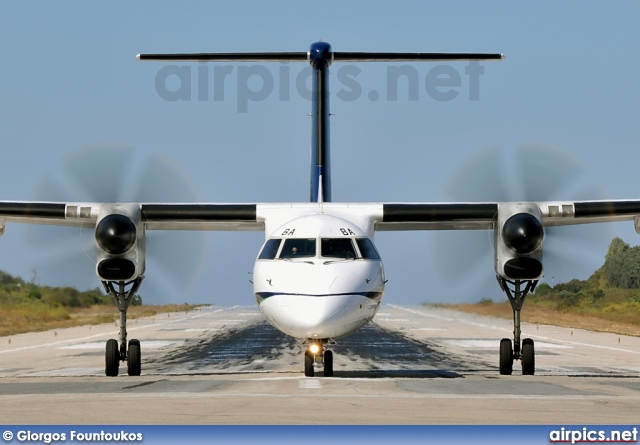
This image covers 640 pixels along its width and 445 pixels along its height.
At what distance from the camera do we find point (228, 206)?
2494cm

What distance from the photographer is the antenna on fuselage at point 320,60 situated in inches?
1066

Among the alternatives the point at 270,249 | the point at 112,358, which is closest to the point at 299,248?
the point at 270,249

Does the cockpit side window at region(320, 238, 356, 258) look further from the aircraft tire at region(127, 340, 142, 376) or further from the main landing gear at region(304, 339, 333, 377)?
the aircraft tire at region(127, 340, 142, 376)

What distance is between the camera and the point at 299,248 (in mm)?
21203

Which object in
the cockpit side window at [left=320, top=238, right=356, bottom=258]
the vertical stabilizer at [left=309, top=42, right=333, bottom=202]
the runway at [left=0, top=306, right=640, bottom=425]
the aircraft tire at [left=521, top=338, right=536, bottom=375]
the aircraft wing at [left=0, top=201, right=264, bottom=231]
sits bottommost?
the runway at [left=0, top=306, right=640, bottom=425]

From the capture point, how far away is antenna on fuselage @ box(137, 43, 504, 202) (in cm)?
2708

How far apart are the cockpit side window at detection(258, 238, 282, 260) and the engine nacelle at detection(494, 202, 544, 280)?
506cm

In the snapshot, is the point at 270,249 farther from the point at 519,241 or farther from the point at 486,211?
the point at 486,211

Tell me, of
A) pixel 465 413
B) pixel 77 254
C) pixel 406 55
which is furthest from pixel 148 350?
pixel 465 413

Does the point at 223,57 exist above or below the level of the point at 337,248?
above

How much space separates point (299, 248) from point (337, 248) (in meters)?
0.74

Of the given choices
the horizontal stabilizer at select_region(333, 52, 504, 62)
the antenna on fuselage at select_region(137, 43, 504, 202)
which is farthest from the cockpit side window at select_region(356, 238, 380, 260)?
the horizontal stabilizer at select_region(333, 52, 504, 62)

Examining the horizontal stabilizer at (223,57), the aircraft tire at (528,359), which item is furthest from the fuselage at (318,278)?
the horizontal stabilizer at (223,57)

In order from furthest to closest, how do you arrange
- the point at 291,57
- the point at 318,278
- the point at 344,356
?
the point at 344,356, the point at 291,57, the point at 318,278
